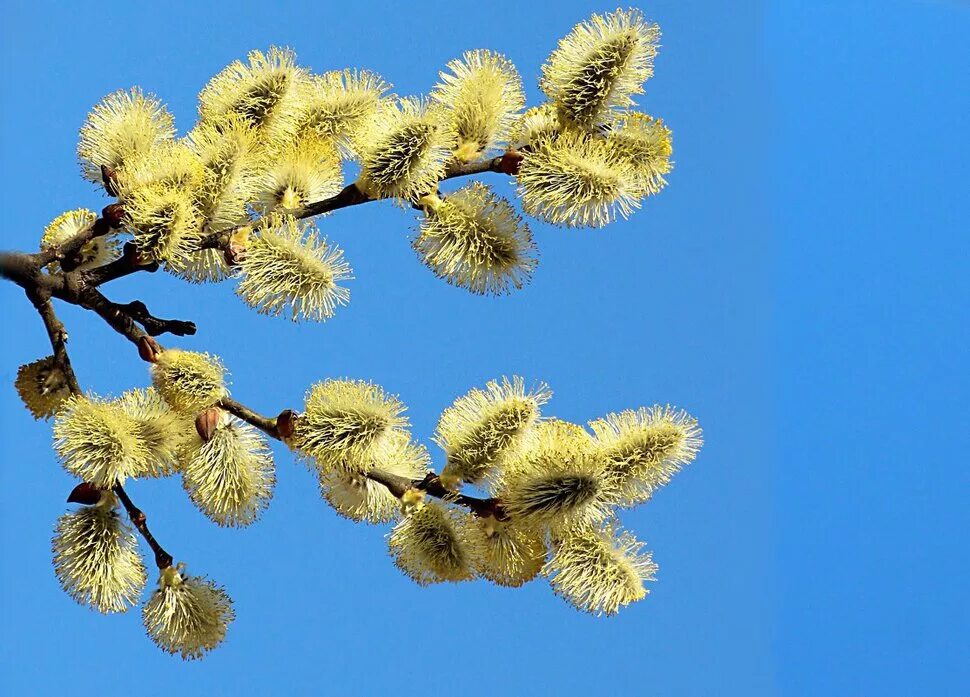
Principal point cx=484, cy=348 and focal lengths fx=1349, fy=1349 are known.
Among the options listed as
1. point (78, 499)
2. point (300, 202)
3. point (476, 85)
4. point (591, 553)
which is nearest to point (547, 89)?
point (476, 85)

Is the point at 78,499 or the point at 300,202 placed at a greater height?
the point at 300,202

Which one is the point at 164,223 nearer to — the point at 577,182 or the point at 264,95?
the point at 264,95

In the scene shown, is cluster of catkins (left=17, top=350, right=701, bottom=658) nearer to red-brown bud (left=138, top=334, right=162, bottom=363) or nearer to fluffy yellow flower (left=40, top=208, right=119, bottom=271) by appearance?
red-brown bud (left=138, top=334, right=162, bottom=363)

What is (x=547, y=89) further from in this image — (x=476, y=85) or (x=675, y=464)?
(x=675, y=464)

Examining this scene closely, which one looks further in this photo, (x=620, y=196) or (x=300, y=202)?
(x=300, y=202)

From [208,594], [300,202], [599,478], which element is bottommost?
[208,594]

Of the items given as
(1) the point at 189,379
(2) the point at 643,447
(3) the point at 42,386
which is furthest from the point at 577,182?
(3) the point at 42,386
